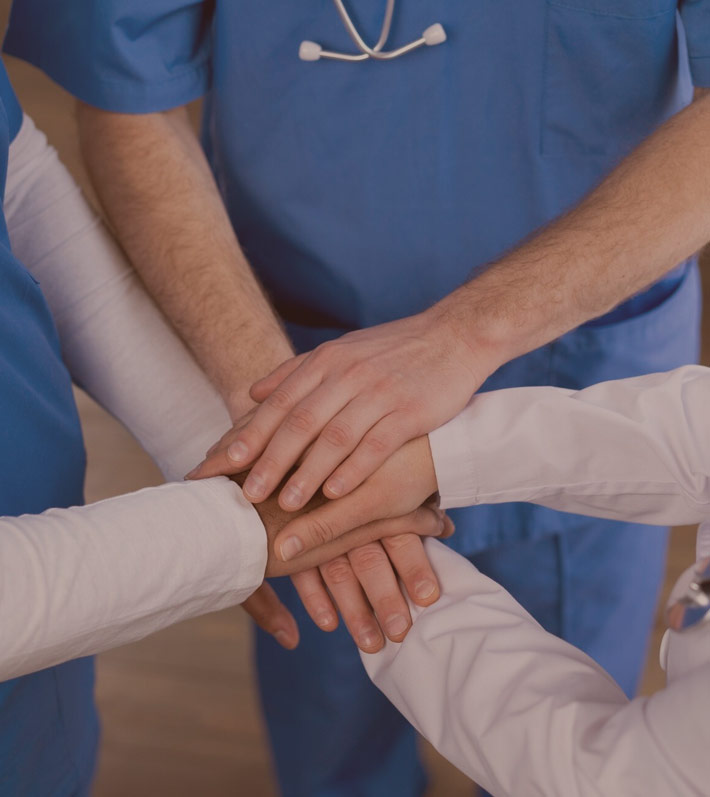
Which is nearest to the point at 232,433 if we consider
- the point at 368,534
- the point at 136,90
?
the point at 368,534

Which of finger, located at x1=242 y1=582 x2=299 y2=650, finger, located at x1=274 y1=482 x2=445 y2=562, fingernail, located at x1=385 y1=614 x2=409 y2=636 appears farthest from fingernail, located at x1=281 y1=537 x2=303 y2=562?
finger, located at x1=242 y1=582 x2=299 y2=650

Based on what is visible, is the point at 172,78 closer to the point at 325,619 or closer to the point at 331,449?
the point at 331,449

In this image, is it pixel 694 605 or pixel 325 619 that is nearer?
pixel 694 605

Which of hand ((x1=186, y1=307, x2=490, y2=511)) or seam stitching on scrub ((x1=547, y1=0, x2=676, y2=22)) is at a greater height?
seam stitching on scrub ((x1=547, y1=0, x2=676, y2=22))

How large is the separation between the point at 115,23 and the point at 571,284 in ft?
1.80

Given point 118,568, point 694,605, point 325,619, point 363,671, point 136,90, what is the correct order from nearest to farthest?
point 694,605, point 118,568, point 325,619, point 136,90, point 363,671

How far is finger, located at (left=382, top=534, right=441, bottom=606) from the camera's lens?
0.87m

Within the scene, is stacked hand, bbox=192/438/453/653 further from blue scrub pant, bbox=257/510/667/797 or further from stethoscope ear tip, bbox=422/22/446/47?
stethoscope ear tip, bbox=422/22/446/47

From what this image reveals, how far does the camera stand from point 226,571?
2.74 ft

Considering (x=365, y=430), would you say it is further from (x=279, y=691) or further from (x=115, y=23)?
(x=279, y=691)

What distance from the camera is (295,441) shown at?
89 cm

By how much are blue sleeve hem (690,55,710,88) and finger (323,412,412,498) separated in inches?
18.5

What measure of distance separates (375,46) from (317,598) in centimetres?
56

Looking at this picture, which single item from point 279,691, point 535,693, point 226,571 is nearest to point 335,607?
point 226,571
